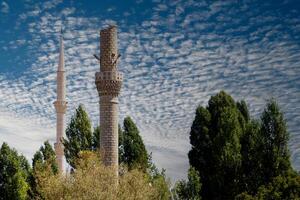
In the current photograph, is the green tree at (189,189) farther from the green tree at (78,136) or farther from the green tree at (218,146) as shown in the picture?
the green tree at (78,136)

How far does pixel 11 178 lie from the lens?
37.2 meters

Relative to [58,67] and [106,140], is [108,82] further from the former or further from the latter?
[58,67]

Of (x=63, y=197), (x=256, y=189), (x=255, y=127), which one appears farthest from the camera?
(x=255, y=127)

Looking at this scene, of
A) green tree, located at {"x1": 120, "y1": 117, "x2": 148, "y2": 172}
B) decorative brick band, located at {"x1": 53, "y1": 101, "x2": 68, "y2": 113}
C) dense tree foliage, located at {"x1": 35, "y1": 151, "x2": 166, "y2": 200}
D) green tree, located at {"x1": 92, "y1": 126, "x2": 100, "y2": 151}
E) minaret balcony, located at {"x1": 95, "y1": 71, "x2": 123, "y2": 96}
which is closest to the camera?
dense tree foliage, located at {"x1": 35, "y1": 151, "x2": 166, "y2": 200}

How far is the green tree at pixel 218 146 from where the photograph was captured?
31812 mm

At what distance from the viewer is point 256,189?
31.0 meters

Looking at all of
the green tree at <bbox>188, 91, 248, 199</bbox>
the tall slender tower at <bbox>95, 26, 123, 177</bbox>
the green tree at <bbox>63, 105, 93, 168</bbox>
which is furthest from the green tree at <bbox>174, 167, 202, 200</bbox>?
the green tree at <bbox>63, 105, 93, 168</bbox>

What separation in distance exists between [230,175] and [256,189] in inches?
69.6

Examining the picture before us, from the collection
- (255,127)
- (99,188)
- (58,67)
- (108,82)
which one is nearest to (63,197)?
(99,188)

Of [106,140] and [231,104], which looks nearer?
[106,140]

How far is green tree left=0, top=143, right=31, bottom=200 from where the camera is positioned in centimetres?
3694

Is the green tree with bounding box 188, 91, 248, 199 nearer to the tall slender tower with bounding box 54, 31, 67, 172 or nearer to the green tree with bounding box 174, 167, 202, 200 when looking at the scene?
the green tree with bounding box 174, 167, 202, 200

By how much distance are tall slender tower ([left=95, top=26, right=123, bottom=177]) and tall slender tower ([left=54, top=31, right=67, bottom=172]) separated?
1595cm

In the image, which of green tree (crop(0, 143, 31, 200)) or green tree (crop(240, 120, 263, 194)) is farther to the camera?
green tree (crop(0, 143, 31, 200))
